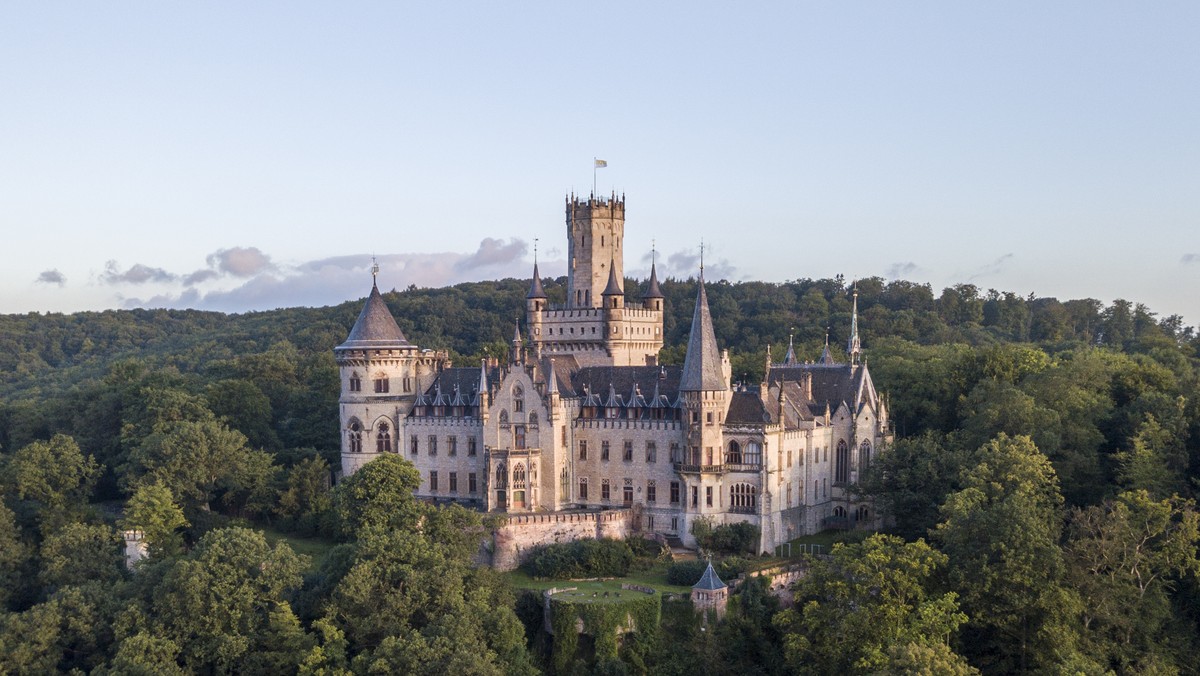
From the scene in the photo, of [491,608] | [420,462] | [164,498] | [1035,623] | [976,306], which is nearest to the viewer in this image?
[1035,623]

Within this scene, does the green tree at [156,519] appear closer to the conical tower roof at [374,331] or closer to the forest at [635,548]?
the forest at [635,548]

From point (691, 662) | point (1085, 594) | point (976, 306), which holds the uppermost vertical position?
point (976, 306)

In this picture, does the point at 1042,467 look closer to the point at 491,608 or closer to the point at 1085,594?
the point at 1085,594

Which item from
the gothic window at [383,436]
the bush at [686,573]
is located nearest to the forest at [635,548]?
the bush at [686,573]

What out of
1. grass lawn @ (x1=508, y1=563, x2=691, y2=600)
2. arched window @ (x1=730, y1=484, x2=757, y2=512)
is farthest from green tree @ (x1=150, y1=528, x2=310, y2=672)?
arched window @ (x1=730, y1=484, x2=757, y2=512)

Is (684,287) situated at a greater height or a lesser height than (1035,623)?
greater

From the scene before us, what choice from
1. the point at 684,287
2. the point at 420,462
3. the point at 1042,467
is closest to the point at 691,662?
the point at 1042,467

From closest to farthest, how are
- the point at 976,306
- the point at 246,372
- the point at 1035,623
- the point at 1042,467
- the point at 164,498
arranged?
the point at 1035,623 < the point at 1042,467 < the point at 164,498 < the point at 246,372 < the point at 976,306
